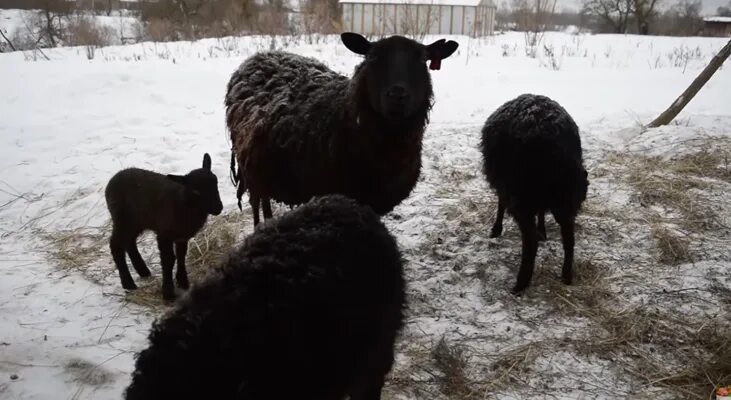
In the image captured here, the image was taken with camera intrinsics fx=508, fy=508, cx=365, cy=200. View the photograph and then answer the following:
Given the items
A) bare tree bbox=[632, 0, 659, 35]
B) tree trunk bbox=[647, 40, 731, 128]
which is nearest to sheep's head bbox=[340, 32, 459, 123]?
tree trunk bbox=[647, 40, 731, 128]

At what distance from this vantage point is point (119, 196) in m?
4.08

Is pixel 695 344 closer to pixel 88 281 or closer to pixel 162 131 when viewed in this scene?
pixel 88 281

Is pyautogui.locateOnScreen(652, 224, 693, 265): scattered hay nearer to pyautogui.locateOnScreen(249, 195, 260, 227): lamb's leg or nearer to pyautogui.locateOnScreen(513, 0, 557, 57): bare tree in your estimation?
pyautogui.locateOnScreen(249, 195, 260, 227): lamb's leg

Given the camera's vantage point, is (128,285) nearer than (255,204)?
Yes

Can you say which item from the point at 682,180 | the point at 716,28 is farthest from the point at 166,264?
the point at 716,28

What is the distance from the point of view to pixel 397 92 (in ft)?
12.3

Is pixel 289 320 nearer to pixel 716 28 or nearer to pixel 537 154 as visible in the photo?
pixel 537 154

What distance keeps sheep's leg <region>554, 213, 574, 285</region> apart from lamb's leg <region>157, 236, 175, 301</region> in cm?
315

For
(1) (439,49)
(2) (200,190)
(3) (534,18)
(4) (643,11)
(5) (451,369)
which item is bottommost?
(5) (451,369)

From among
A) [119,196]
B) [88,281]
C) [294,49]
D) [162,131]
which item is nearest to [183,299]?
[119,196]

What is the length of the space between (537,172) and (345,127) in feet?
5.23

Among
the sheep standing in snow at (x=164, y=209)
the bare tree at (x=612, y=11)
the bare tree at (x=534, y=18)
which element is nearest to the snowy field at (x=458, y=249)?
the sheep standing in snow at (x=164, y=209)

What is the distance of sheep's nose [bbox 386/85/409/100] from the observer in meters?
3.73

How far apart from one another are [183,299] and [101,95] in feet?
28.2
